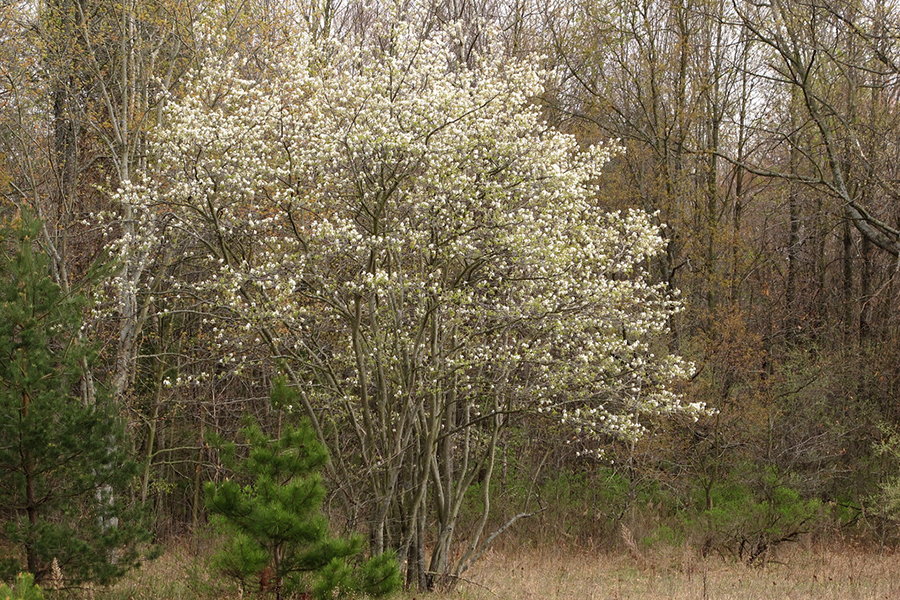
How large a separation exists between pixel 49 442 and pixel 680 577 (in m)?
8.38

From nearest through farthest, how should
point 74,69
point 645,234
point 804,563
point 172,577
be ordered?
point 645,234 → point 172,577 → point 74,69 → point 804,563

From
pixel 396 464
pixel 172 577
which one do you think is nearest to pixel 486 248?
pixel 396 464

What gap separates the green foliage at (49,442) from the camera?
7.51 m

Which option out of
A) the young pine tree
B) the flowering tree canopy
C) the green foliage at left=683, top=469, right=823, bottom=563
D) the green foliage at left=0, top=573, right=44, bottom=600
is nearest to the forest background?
the green foliage at left=683, top=469, right=823, bottom=563

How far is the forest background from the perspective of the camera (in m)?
11.5

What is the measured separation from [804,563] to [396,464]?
741 cm

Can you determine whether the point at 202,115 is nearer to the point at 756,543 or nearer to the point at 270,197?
the point at 270,197

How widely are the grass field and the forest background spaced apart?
0.65 meters

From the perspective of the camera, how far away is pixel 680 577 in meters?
11.6

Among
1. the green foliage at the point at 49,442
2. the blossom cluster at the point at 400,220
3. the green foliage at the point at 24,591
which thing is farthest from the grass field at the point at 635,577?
the green foliage at the point at 24,591

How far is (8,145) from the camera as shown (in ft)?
35.3

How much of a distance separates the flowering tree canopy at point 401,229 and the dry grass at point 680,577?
5.14 feet

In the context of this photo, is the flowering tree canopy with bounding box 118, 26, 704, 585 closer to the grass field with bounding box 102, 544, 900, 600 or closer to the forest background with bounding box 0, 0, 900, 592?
the forest background with bounding box 0, 0, 900, 592

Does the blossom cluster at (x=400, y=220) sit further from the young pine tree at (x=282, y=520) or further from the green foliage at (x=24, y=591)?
the green foliage at (x=24, y=591)
